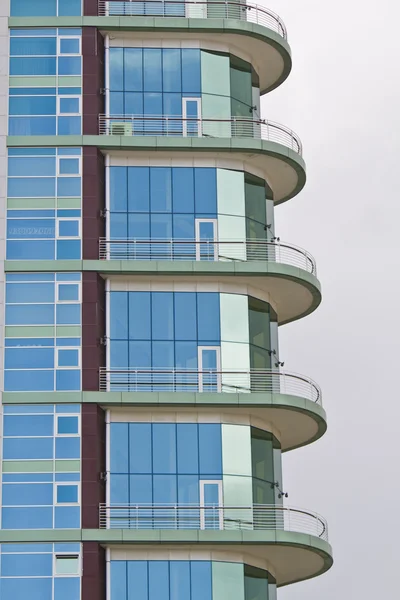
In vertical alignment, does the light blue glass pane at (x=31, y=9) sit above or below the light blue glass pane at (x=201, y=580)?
above

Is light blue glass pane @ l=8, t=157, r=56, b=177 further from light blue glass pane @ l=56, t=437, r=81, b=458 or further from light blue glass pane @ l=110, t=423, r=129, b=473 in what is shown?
light blue glass pane @ l=56, t=437, r=81, b=458

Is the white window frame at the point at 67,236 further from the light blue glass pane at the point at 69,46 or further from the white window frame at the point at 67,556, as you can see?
the white window frame at the point at 67,556

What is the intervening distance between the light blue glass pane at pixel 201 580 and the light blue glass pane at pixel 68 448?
20.7 ft

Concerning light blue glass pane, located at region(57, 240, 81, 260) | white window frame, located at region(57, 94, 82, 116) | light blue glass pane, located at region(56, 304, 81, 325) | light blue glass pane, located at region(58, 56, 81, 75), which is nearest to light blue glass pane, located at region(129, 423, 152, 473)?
light blue glass pane, located at region(56, 304, 81, 325)

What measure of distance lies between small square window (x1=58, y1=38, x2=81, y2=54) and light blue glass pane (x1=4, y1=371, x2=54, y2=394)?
14377 mm

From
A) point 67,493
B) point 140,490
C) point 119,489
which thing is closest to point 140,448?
point 140,490

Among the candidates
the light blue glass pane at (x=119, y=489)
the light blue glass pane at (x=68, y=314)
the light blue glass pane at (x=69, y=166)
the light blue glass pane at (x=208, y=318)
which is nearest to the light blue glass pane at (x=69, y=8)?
the light blue glass pane at (x=69, y=166)

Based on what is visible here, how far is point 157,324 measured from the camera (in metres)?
76.8

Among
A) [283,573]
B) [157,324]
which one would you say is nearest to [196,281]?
[157,324]

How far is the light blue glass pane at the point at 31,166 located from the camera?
78.1 metres

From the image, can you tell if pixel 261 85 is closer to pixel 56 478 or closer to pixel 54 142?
pixel 54 142

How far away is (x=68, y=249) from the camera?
253ft

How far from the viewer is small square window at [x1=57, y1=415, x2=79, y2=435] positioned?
7431 centimetres

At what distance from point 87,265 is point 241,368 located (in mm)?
7575
